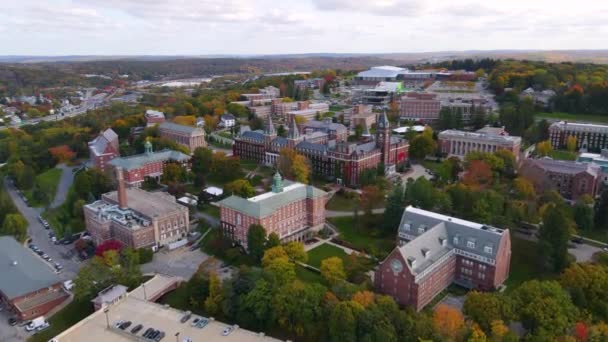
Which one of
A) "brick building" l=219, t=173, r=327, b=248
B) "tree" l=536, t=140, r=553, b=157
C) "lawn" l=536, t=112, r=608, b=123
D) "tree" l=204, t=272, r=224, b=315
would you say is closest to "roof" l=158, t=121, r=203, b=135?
"brick building" l=219, t=173, r=327, b=248

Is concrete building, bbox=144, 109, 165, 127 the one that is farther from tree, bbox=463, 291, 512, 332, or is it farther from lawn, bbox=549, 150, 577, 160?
tree, bbox=463, 291, 512, 332

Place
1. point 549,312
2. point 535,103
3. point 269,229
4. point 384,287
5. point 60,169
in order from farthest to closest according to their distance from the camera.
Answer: point 535,103 < point 60,169 < point 269,229 < point 384,287 < point 549,312

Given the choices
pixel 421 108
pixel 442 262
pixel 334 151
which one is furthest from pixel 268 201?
pixel 421 108

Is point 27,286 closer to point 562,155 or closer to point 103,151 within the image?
point 103,151

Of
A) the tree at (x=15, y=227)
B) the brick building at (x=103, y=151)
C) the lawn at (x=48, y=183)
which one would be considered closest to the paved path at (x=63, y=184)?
the lawn at (x=48, y=183)

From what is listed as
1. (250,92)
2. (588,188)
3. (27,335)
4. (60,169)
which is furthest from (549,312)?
(250,92)

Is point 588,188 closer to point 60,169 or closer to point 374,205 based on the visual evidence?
point 374,205
